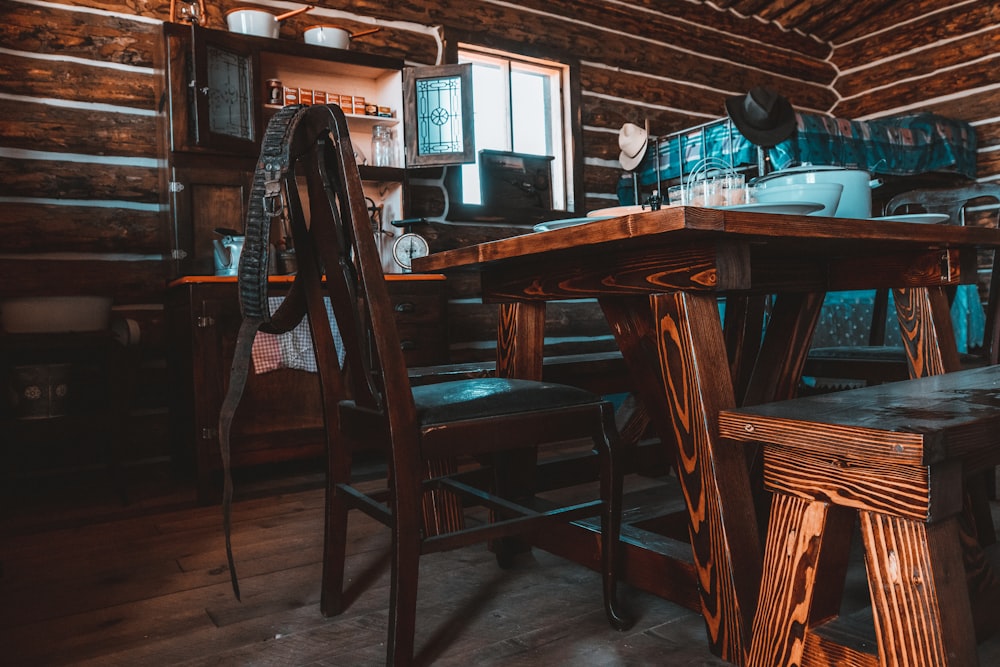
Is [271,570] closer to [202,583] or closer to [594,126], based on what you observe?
[202,583]

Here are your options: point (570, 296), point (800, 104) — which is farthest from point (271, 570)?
point (800, 104)

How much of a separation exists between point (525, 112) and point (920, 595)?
4.34 metres

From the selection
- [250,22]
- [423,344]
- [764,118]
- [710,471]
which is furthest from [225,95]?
[710,471]

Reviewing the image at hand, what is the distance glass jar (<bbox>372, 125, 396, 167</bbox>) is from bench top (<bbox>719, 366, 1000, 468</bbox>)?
9.60ft

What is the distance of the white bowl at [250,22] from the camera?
328 centimetres

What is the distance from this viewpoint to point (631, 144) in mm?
4930

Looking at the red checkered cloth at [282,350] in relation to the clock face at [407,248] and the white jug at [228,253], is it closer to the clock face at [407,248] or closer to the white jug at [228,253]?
the white jug at [228,253]

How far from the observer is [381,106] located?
3834 millimetres

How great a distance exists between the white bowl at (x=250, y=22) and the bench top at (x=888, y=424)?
9.98ft

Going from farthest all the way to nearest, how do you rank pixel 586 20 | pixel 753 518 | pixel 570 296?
pixel 586 20
pixel 570 296
pixel 753 518

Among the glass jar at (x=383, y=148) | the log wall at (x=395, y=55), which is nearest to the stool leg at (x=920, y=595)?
the log wall at (x=395, y=55)

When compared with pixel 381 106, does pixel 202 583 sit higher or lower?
lower

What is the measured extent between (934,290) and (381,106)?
289 centimetres

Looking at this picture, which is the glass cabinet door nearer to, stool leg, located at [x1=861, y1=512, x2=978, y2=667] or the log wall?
the log wall
